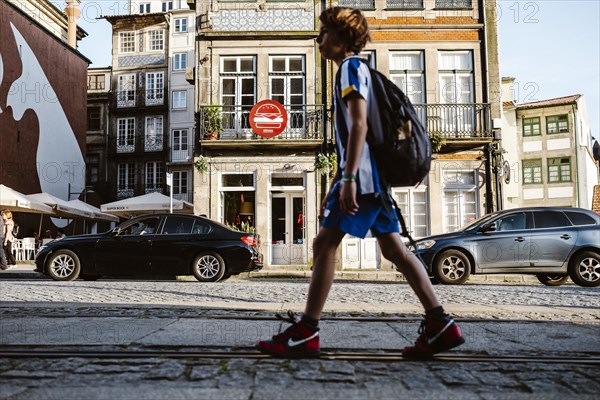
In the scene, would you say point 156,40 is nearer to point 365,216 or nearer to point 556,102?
point 556,102

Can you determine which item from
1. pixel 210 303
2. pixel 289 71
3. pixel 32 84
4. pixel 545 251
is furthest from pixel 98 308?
pixel 32 84

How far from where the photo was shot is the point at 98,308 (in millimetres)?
6293

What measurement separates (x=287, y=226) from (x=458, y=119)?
7.12 m

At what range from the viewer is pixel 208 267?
1326cm

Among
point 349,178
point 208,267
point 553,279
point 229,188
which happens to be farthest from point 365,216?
point 229,188

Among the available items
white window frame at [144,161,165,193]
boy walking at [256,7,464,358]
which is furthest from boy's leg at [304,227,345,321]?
white window frame at [144,161,165,193]

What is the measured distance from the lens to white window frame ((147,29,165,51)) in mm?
51844

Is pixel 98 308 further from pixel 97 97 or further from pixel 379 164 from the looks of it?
pixel 97 97

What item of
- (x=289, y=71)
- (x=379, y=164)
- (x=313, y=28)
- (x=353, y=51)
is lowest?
(x=379, y=164)

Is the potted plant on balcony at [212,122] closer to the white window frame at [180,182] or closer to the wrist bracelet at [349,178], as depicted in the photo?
the wrist bracelet at [349,178]

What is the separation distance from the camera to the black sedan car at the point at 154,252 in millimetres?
13102

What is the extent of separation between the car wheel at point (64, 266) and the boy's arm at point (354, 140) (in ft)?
36.5

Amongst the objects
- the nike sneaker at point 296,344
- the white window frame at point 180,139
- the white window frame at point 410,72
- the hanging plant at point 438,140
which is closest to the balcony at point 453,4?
the white window frame at point 410,72

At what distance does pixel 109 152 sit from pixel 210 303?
4659 centimetres
